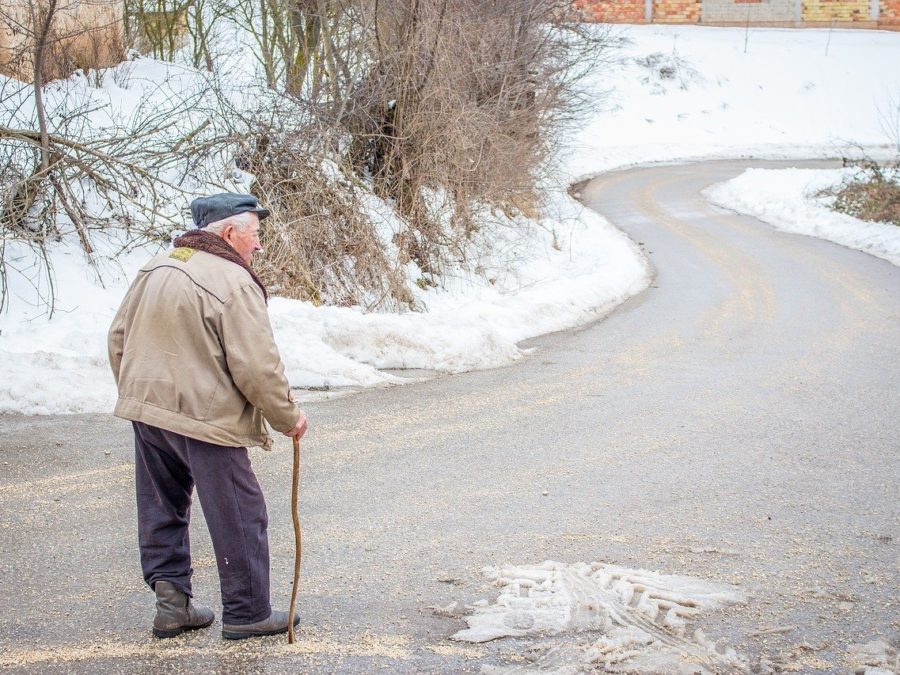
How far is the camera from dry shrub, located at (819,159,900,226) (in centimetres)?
2134

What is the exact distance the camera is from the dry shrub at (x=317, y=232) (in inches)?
460

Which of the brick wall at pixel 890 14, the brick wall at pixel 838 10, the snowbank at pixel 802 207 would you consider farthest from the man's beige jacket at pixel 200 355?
the brick wall at pixel 890 14

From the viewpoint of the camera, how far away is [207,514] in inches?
149

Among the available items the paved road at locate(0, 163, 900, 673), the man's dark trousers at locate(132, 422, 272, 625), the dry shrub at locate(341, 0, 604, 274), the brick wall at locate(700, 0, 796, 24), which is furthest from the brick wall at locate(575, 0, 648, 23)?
the man's dark trousers at locate(132, 422, 272, 625)

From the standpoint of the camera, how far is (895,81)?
168 feet

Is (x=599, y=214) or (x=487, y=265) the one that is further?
(x=599, y=214)

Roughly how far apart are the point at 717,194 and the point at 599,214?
595 cm

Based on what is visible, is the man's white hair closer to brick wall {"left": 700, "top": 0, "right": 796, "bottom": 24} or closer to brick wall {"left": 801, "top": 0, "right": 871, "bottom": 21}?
brick wall {"left": 700, "top": 0, "right": 796, "bottom": 24}

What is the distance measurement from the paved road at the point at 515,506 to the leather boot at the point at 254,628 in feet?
0.17

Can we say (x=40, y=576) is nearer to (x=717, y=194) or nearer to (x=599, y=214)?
(x=599, y=214)

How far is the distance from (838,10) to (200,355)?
61.4 m

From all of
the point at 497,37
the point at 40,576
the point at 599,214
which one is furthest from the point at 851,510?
the point at 599,214

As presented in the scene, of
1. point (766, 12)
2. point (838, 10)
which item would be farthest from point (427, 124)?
point (838, 10)

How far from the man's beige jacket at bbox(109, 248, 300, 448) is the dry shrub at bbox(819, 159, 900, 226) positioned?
64.7 feet
